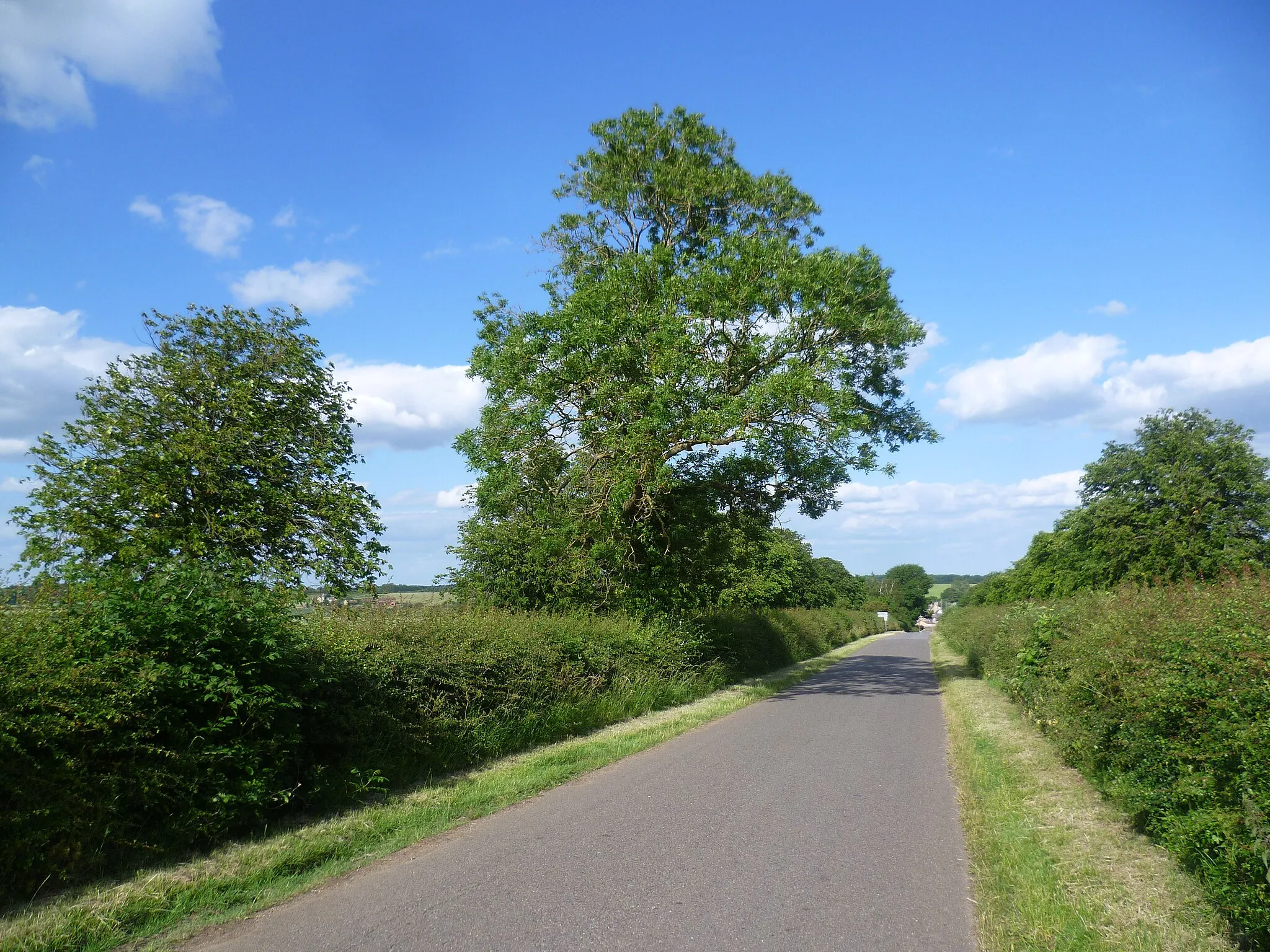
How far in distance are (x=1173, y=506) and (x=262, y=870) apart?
2206 centimetres

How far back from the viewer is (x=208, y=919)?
4.45 meters

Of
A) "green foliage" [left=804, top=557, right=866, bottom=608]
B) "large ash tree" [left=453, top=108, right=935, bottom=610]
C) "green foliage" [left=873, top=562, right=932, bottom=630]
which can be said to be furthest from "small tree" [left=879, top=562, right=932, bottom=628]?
"large ash tree" [left=453, top=108, right=935, bottom=610]

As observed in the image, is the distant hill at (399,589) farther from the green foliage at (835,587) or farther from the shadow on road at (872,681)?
the green foliage at (835,587)

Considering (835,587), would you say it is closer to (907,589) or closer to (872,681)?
(872,681)

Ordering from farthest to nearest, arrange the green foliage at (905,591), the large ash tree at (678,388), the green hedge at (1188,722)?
the green foliage at (905,591) < the large ash tree at (678,388) < the green hedge at (1188,722)

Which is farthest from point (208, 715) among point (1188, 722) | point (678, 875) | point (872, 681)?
point (872, 681)

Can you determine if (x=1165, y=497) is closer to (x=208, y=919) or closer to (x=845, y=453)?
(x=845, y=453)

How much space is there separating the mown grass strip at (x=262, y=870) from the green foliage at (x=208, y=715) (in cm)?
32

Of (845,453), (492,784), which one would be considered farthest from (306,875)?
(845,453)

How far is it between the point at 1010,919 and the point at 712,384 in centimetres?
1264

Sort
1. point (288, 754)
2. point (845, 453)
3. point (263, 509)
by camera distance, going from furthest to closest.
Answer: point (263, 509) < point (845, 453) < point (288, 754)

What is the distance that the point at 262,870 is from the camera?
513 centimetres

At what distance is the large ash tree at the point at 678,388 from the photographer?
15453mm

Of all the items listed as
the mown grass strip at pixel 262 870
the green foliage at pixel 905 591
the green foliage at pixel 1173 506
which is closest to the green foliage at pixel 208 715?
A: the mown grass strip at pixel 262 870
